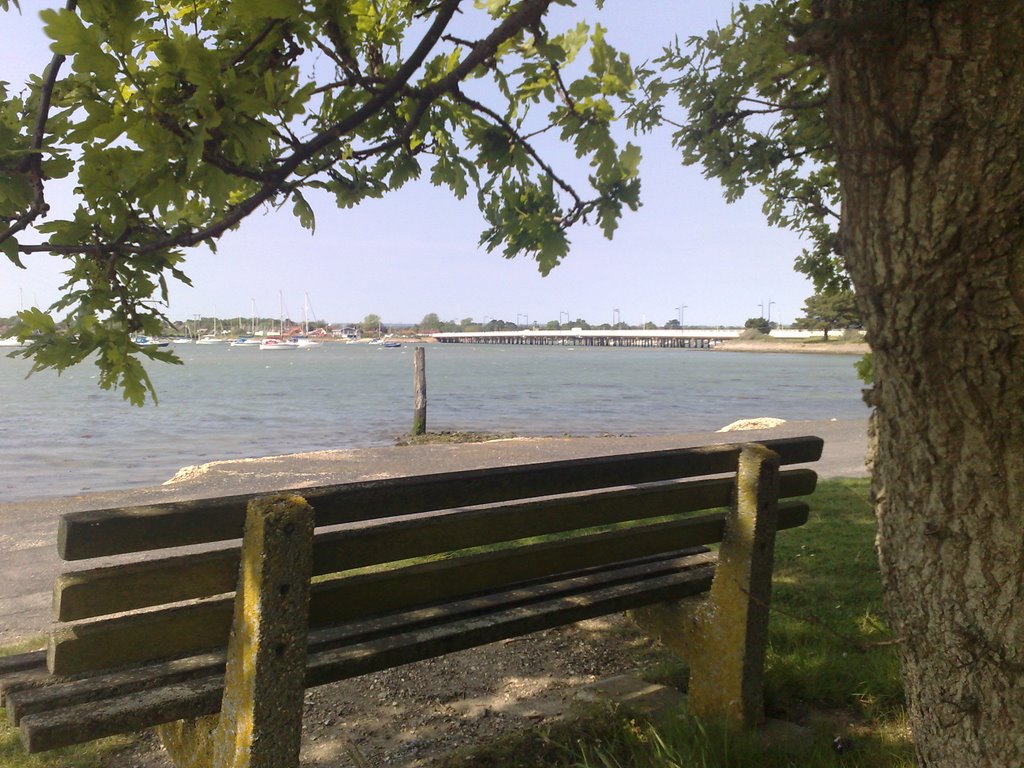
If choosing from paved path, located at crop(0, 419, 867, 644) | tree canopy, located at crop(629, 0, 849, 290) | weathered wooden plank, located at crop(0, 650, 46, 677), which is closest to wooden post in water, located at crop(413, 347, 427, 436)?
paved path, located at crop(0, 419, 867, 644)

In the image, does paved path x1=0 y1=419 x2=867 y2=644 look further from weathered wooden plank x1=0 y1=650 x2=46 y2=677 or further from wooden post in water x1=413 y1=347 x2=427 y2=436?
wooden post in water x1=413 y1=347 x2=427 y2=436

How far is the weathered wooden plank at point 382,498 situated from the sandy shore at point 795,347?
108 meters

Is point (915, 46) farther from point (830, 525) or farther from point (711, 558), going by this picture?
point (830, 525)

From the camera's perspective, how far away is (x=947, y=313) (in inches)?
77.5

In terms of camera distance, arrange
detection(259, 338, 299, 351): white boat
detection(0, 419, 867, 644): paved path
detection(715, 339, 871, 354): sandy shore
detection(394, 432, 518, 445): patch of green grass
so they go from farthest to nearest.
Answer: detection(259, 338, 299, 351): white boat
detection(715, 339, 871, 354): sandy shore
detection(394, 432, 518, 445): patch of green grass
detection(0, 419, 867, 644): paved path

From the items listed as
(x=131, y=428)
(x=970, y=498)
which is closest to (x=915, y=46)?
(x=970, y=498)

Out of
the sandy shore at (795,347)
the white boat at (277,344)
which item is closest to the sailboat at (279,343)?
the white boat at (277,344)

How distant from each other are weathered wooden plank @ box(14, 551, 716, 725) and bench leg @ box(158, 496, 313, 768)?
178mm

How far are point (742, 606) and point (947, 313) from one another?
1.42 m

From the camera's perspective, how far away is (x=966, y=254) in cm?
193

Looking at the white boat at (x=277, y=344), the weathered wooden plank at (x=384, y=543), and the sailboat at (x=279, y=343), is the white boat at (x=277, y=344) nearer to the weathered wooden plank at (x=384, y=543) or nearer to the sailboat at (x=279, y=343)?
the sailboat at (x=279, y=343)

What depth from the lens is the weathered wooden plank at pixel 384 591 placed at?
2049 millimetres

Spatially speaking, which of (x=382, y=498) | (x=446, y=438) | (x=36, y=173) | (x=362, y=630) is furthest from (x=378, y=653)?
(x=446, y=438)

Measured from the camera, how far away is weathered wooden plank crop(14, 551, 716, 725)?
2023mm
